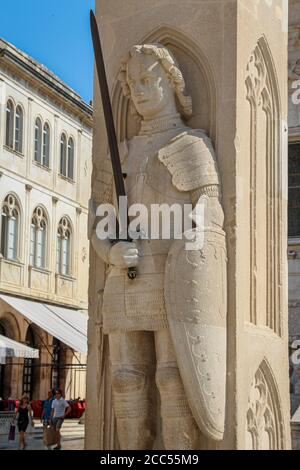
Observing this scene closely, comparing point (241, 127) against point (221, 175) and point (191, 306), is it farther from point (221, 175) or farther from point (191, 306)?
point (191, 306)

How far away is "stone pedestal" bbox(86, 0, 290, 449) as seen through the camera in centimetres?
539

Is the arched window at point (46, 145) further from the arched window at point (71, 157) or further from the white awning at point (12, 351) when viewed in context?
the white awning at point (12, 351)

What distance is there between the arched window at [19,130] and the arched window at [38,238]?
2.11m

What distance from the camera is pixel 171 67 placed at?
5512mm

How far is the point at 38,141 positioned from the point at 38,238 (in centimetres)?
302

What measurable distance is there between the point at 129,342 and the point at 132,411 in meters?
0.38

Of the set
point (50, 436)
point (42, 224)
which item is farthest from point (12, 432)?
point (42, 224)

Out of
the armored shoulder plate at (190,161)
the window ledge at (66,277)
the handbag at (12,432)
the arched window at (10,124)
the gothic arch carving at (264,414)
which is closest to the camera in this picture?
the armored shoulder plate at (190,161)

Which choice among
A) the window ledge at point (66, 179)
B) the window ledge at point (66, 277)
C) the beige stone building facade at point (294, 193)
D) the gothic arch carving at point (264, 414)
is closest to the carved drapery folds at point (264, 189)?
the gothic arch carving at point (264, 414)

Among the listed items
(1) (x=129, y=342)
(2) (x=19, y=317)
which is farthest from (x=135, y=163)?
(2) (x=19, y=317)

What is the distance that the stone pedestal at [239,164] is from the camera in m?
5.39

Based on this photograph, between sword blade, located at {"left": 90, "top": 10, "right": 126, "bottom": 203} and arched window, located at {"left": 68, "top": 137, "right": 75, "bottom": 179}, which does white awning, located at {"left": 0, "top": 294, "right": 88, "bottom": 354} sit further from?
sword blade, located at {"left": 90, "top": 10, "right": 126, "bottom": 203}

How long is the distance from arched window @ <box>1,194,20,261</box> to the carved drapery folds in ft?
71.7

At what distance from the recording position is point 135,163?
18.3 ft
